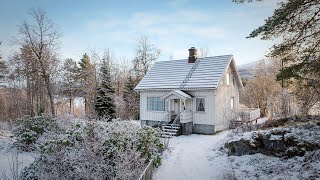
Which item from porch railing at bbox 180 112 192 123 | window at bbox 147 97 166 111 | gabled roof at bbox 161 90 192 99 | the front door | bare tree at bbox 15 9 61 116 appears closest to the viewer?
porch railing at bbox 180 112 192 123

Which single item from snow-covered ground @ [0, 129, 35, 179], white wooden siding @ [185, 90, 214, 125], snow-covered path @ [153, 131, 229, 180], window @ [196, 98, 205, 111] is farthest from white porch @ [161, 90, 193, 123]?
snow-covered ground @ [0, 129, 35, 179]

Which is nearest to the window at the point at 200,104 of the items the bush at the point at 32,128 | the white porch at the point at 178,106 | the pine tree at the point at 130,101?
the white porch at the point at 178,106

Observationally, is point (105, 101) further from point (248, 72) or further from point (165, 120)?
point (248, 72)

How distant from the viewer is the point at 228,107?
20000 millimetres

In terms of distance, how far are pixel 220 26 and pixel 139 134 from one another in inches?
271

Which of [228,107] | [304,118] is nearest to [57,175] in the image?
[304,118]

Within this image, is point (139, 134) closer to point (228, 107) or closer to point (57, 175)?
point (57, 175)

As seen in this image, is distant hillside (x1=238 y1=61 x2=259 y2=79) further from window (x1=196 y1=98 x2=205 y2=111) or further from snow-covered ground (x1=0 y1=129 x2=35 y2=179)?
snow-covered ground (x1=0 y1=129 x2=35 y2=179)

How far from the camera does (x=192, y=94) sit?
18562 mm

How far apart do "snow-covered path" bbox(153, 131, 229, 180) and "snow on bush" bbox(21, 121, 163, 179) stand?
2.64ft

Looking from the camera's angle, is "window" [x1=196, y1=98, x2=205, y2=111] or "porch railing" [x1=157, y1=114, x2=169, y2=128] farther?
"porch railing" [x1=157, y1=114, x2=169, y2=128]

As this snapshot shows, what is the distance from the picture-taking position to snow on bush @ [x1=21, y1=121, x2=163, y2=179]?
6.47m

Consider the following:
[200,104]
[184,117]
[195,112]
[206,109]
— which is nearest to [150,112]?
[184,117]

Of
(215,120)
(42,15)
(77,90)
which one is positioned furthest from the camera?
(77,90)
